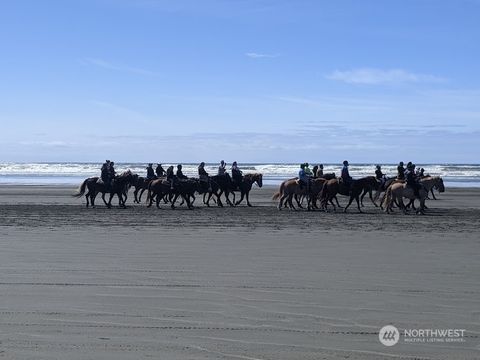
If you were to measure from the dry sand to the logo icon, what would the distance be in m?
0.09

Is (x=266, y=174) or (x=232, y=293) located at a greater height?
(x=266, y=174)

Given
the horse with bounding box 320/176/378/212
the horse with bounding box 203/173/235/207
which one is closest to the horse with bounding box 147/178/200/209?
the horse with bounding box 203/173/235/207

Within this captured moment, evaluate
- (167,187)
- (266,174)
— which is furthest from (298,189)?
(266,174)

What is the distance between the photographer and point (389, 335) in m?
6.43

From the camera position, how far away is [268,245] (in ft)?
43.3

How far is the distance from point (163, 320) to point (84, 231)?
9.19m

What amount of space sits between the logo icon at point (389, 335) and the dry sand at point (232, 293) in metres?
0.09

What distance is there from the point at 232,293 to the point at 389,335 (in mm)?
2437

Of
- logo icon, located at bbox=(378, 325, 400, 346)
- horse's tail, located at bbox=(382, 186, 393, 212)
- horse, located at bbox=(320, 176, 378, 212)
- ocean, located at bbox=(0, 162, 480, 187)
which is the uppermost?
ocean, located at bbox=(0, 162, 480, 187)

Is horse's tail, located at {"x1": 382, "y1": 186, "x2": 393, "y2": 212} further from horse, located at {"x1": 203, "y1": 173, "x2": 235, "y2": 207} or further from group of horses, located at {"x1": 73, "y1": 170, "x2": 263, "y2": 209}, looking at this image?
horse, located at {"x1": 203, "y1": 173, "x2": 235, "y2": 207}

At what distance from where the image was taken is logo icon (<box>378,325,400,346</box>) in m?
6.23

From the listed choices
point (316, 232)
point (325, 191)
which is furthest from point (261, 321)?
point (325, 191)

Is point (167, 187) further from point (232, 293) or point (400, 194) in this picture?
point (232, 293)

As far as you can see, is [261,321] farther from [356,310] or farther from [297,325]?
[356,310]
